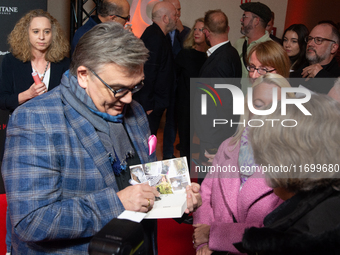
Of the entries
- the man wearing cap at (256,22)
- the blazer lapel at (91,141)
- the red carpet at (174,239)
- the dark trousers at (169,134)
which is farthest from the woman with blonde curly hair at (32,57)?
the man wearing cap at (256,22)

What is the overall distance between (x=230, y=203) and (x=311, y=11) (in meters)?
5.71

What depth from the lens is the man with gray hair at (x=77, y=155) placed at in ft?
3.73

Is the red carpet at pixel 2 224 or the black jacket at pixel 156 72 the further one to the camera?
the black jacket at pixel 156 72

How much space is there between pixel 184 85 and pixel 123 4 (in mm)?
1333

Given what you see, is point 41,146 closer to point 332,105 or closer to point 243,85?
point 332,105

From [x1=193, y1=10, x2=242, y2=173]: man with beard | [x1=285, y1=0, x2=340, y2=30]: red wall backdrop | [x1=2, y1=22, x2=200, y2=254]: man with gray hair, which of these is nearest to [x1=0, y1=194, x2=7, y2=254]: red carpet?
[x1=2, y1=22, x2=200, y2=254]: man with gray hair

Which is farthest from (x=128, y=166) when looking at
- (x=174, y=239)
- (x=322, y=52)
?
(x=322, y=52)

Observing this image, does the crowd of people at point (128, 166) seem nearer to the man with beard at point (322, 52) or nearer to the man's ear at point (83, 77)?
the man's ear at point (83, 77)

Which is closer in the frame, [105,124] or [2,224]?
[105,124]

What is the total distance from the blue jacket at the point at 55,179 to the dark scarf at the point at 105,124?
4 centimetres

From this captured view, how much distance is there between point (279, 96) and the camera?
1.83 metres

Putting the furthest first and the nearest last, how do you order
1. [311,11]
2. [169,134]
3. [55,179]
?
[311,11] < [169,134] < [55,179]

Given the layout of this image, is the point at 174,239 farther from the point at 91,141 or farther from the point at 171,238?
the point at 91,141

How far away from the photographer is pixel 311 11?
19.9 feet
